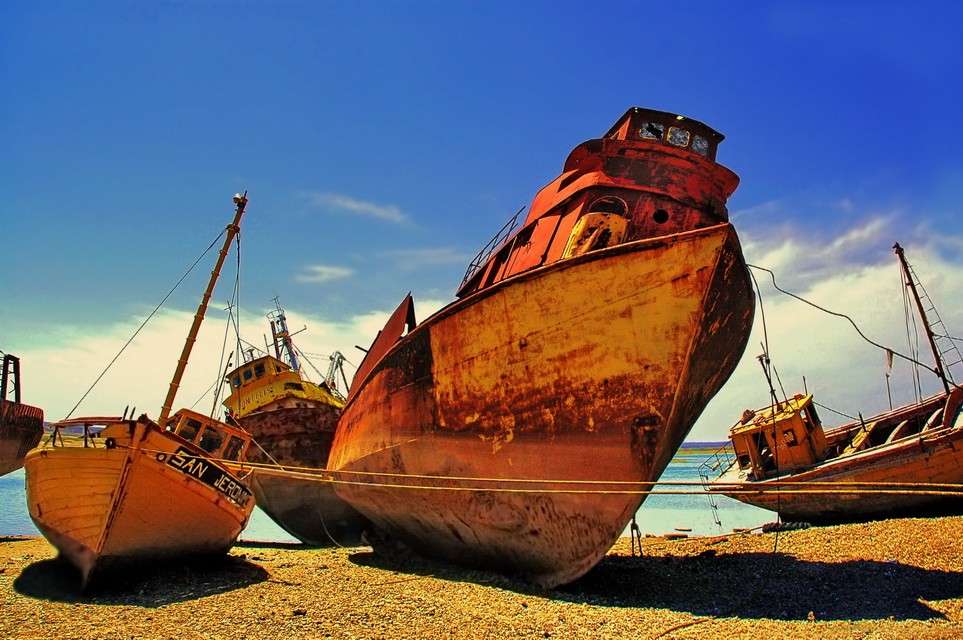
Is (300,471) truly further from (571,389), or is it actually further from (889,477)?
(889,477)

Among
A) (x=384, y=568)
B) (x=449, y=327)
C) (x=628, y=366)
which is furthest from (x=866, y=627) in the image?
(x=384, y=568)

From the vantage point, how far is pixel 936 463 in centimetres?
1142

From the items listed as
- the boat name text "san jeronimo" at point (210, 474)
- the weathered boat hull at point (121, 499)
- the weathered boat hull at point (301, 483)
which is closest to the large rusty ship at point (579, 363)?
the boat name text "san jeronimo" at point (210, 474)

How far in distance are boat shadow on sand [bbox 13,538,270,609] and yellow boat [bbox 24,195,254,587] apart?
0.60ft

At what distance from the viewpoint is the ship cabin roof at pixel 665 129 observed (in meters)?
8.15

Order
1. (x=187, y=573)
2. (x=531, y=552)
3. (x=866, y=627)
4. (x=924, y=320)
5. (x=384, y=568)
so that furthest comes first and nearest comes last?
1. (x=924, y=320)
2. (x=384, y=568)
3. (x=187, y=573)
4. (x=531, y=552)
5. (x=866, y=627)

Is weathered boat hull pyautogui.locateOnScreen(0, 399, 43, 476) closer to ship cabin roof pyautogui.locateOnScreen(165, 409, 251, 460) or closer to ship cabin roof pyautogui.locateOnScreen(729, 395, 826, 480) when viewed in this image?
ship cabin roof pyautogui.locateOnScreen(165, 409, 251, 460)

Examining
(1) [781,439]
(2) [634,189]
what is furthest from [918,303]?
(2) [634,189]

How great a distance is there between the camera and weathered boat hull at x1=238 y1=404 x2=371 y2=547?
14883 millimetres

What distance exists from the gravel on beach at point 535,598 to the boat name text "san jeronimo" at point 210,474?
999 mm

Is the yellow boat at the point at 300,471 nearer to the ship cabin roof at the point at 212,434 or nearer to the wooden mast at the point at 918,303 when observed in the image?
the ship cabin roof at the point at 212,434

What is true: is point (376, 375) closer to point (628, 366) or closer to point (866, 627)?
point (628, 366)

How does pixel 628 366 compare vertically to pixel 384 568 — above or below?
above

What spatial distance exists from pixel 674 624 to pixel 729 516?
20.4m
